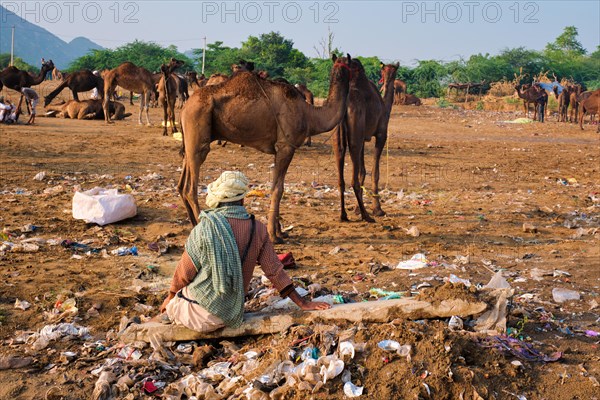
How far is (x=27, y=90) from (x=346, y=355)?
16.7 metres

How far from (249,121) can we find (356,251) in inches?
74.8

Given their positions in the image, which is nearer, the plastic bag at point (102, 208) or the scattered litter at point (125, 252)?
the scattered litter at point (125, 252)

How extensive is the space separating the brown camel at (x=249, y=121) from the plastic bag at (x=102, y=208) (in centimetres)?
98

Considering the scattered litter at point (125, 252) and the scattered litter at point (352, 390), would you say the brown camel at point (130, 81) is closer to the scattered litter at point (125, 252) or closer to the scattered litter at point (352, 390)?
the scattered litter at point (125, 252)

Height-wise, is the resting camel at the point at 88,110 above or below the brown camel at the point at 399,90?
below

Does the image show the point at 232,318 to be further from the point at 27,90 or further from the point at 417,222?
the point at 27,90

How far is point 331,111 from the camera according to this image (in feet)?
26.4

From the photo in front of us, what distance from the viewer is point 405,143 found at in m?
18.2

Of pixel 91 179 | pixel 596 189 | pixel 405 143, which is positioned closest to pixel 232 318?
pixel 91 179

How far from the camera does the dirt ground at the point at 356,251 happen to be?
4215 millimetres

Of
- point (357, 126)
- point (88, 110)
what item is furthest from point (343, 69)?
point (88, 110)

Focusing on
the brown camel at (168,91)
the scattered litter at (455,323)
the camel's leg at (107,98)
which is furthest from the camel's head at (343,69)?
the camel's leg at (107,98)

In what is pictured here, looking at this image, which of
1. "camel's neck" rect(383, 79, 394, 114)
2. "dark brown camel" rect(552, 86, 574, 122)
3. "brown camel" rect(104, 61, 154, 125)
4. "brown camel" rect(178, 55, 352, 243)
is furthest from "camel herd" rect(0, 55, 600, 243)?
"dark brown camel" rect(552, 86, 574, 122)

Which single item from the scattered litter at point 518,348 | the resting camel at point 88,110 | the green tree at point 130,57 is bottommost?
the scattered litter at point 518,348
